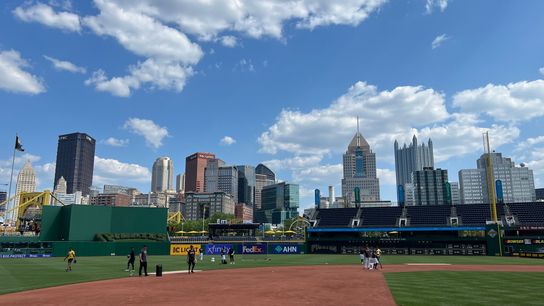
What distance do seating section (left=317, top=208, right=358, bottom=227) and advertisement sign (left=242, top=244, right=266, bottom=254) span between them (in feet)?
53.6

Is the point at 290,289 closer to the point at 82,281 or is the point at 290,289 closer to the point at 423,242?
the point at 82,281

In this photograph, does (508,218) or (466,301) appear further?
(508,218)

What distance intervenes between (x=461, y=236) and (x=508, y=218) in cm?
1090

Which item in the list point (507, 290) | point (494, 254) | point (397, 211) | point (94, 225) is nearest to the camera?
point (507, 290)

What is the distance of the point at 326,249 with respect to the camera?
7756 centimetres

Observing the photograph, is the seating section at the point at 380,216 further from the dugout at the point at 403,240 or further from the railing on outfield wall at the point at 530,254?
the railing on outfield wall at the point at 530,254

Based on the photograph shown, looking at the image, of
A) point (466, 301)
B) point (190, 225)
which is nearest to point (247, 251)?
point (466, 301)

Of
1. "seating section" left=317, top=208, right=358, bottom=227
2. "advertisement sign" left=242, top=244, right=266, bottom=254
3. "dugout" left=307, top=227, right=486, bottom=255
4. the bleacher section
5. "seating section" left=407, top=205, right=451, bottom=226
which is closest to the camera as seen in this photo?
"dugout" left=307, top=227, right=486, bottom=255

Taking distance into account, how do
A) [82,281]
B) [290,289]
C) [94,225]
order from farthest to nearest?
[94,225]
[82,281]
[290,289]

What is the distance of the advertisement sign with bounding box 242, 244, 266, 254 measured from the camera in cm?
7069

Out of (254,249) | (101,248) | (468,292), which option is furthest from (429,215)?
(468,292)

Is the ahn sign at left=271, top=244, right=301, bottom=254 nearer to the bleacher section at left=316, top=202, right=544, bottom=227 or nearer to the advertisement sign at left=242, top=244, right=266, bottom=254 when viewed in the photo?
the advertisement sign at left=242, top=244, right=266, bottom=254

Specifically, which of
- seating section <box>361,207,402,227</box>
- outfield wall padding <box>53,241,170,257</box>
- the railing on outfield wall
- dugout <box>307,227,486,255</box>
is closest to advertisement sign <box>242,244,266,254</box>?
dugout <box>307,227,486,255</box>

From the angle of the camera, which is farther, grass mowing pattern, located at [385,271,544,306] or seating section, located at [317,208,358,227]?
seating section, located at [317,208,358,227]
